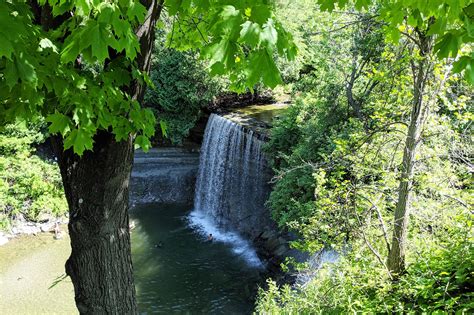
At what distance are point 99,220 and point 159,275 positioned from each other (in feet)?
30.3

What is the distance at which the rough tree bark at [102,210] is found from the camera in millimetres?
2518

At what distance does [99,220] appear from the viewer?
2.56 metres

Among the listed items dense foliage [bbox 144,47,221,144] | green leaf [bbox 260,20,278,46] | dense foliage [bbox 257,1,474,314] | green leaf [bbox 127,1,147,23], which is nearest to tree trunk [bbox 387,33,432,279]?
dense foliage [bbox 257,1,474,314]

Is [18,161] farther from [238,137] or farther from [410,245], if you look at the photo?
[410,245]

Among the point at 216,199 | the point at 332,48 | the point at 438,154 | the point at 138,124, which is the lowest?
the point at 216,199

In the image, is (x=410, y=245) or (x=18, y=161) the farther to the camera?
(x=18, y=161)

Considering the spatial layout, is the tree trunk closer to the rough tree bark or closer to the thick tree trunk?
the rough tree bark

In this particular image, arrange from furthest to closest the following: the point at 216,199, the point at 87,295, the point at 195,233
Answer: the point at 216,199 → the point at 195,233 → the point at 87,295

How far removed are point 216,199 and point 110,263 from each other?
1274 centimetres

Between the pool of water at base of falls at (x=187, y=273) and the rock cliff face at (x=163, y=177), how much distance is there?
7.95 feet

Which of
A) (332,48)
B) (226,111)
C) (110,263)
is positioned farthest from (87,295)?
(226,111)

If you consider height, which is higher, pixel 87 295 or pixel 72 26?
pixel 72 26

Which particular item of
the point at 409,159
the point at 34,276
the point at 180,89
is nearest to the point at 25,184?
the point at 34,276

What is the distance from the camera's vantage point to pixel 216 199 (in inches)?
603
